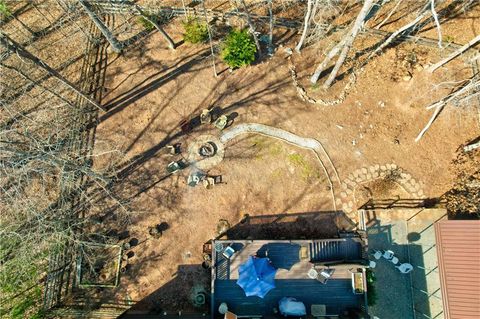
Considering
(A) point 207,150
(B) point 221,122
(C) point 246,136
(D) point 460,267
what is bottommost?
(D) point 460,267

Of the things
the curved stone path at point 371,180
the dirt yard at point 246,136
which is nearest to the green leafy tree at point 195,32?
the dirt yard at point 246,136

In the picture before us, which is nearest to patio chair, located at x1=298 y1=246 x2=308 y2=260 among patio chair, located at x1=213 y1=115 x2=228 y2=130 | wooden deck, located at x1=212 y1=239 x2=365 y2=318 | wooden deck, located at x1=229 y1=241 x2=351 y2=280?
wooden deck, located at x1=212 y1=239 x2=365 y2=318

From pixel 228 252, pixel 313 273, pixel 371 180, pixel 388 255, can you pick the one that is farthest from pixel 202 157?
pixel 388 255

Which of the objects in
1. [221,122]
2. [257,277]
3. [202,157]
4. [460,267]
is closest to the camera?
[257,277]

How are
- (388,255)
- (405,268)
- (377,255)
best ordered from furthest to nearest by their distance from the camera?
(377,255) < (388,255) < (405,268)

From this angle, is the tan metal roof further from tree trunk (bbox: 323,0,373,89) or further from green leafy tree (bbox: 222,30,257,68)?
green leafy tree (bbox: 222,30,257,68)

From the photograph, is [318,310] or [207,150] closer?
[318,310]

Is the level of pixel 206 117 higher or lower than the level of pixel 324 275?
higher

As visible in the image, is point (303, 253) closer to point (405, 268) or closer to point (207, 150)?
point (405, 268)
